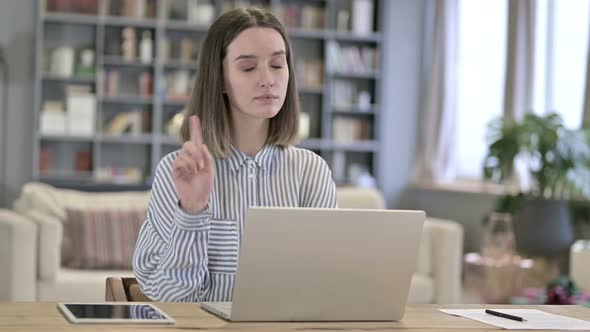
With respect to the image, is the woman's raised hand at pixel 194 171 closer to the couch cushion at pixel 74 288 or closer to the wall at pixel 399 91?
the couch cushion at pixel 74 288

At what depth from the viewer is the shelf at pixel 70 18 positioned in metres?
7.75

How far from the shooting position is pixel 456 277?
520 centimetres

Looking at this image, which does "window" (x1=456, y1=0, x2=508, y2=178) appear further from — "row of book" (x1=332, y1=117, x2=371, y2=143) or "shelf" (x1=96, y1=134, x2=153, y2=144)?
"shelf" (x1=96, y1=134, x2=153, y2=144)

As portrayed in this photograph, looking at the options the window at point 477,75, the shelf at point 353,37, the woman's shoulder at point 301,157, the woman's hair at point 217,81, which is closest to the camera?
the woman's hair at point 217,81

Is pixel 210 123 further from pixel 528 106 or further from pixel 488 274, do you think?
pixel 528 106

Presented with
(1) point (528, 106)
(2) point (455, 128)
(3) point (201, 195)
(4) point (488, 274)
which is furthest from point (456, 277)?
(3) point (201, 195)

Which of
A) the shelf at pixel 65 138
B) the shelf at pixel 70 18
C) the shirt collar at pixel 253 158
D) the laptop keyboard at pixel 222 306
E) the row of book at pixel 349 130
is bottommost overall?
the laptop keyboard at pixel 222 306

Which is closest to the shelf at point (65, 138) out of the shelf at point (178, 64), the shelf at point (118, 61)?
A: the shelf at point (118, 61)

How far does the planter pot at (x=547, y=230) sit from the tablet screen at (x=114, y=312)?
4686 mm

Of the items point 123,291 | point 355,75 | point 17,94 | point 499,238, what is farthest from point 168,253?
point 355,75

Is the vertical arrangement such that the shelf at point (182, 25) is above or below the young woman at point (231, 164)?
above

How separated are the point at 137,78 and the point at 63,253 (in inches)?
130

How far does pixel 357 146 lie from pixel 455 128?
2.86ft

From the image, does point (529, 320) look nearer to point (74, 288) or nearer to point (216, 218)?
point (216, 218)
